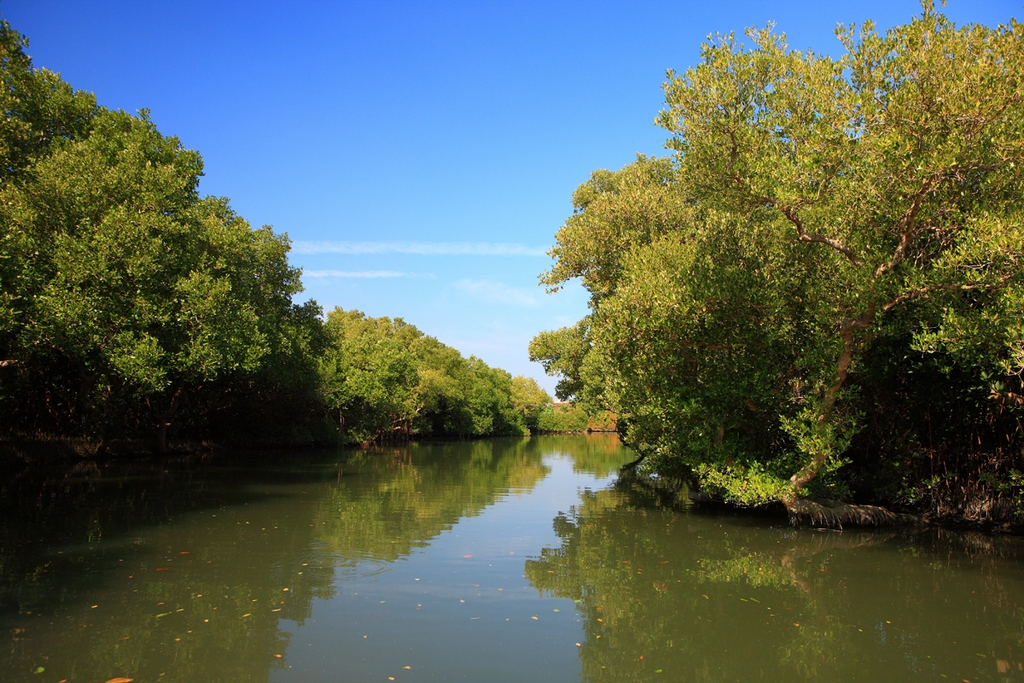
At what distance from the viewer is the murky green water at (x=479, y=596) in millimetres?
7086

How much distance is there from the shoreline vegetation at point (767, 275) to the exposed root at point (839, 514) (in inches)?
3.1

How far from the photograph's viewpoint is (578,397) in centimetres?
4116

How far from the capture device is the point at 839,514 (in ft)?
53.4

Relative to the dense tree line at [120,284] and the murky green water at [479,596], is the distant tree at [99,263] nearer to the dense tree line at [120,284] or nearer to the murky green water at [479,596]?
the dense tree line at [120,284]

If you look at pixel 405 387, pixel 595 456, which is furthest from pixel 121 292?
pixel 405 387

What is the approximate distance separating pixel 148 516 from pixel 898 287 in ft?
58.6

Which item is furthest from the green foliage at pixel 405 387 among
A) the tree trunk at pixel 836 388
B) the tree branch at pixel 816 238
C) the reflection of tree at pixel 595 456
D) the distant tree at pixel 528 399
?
the tree branch at pixel 816 238

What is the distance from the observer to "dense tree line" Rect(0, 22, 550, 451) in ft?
69.4

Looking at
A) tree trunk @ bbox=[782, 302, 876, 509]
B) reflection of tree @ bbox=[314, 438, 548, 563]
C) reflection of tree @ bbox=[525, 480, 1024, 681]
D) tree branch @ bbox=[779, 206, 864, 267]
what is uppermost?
tree branch @ bbox=[779, 206, 864, 267]

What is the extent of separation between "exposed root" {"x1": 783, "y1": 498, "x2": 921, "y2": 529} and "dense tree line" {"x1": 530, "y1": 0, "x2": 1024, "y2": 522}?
0.07 meters

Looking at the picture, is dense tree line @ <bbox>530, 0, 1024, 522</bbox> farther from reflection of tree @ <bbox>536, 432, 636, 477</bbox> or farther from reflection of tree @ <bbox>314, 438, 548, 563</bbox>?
reflection of tree @ <bbox>536, 432, 636, 477</bbox>

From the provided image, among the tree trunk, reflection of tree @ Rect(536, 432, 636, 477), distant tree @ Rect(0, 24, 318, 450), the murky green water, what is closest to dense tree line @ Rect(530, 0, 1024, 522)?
the tree trunk

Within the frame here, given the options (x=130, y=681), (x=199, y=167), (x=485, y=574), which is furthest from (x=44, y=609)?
(x=199, y=167)

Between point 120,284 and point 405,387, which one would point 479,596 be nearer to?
point 120,284
